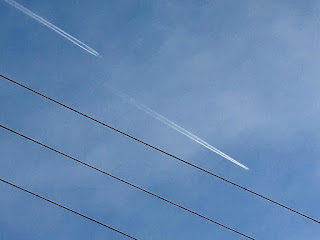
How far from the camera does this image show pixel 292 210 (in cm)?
1183

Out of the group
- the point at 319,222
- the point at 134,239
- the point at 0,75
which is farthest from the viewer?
the point at 319,222

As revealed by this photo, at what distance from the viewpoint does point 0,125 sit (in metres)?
10.2

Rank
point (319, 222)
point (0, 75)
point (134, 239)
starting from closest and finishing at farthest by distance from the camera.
A: point (0, 75) → point (134, 239) → point (319, 222)

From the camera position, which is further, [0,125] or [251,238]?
[251,238]

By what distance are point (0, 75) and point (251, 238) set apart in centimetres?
705

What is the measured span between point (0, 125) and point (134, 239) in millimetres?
4091

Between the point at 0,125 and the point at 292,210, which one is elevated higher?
the point at 292,210

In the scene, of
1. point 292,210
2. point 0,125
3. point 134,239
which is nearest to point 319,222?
point 292,210

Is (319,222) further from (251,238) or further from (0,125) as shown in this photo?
(0,125)

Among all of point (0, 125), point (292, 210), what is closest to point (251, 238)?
point (292, 210)

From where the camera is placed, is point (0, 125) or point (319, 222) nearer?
point (0, 125)

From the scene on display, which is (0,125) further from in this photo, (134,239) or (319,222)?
(319,222)

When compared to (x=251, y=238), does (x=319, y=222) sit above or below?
above

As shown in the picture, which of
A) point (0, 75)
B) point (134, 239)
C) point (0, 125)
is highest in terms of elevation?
point (0, 75)
